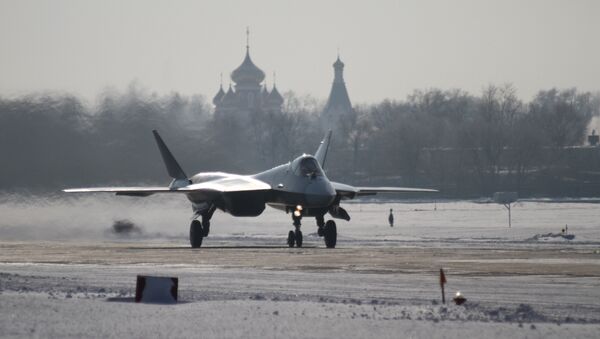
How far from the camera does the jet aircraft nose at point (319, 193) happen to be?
40.3 m

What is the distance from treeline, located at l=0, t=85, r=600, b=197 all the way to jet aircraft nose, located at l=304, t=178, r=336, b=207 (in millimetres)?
15115

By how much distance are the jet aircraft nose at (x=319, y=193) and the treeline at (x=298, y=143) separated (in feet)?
49.6

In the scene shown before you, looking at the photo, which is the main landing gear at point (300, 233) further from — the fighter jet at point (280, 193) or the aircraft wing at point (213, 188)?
the aircraft wing at point (213, 188)

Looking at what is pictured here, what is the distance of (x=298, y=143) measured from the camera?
6284 inches

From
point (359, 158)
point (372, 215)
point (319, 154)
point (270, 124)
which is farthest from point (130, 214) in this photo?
point (359, 158)

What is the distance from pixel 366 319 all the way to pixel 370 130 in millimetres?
172239

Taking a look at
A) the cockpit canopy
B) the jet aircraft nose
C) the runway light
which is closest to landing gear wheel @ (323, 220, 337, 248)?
the jet aircraft nose

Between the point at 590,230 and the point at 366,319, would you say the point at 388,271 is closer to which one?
the point at 366,319

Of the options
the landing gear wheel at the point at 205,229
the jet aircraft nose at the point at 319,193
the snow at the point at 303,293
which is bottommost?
the snow at the point at 303,293

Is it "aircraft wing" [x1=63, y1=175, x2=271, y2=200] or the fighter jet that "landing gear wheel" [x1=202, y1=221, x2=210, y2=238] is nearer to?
the fighter jet

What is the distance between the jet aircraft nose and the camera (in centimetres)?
4034

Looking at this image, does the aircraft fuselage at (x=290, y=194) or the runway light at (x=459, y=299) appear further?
the aircraft fuselage at (x=290, y=194)

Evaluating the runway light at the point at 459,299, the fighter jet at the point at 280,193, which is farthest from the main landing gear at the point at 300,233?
the runway light at the point at 459,299

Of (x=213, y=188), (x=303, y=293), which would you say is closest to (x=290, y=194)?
(x=213, y=188)
